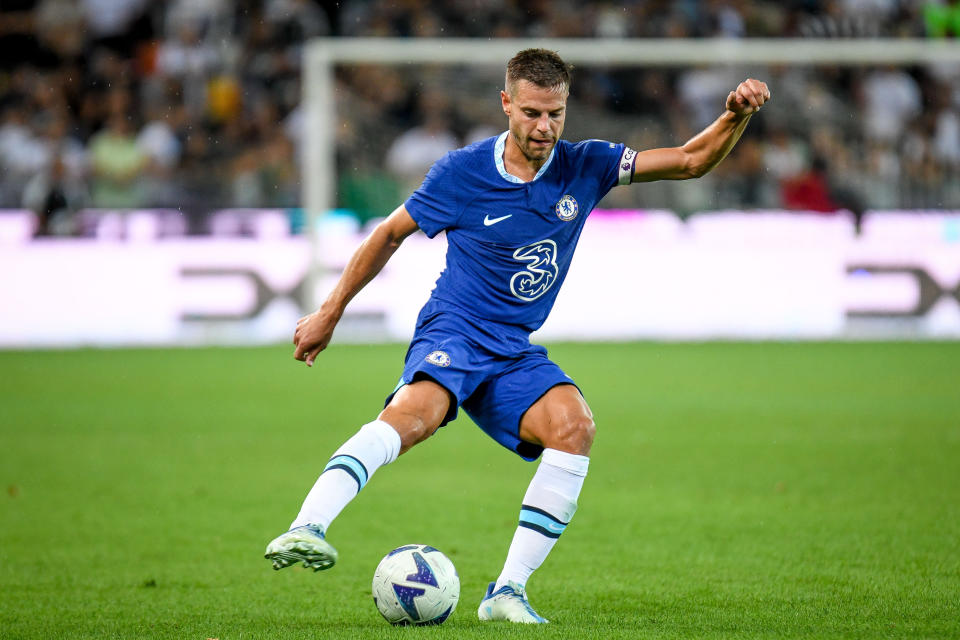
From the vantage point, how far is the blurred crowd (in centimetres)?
1630

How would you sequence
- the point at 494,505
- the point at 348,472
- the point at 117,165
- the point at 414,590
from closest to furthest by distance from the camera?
the point at 348,472, the point at 414,590, the point at 494,505, the point at 117,165

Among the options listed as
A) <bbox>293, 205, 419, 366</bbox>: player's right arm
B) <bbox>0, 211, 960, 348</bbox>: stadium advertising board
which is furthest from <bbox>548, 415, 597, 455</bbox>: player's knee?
<bbox>0, 211, 960, 348</bbox>: stadium advertising board

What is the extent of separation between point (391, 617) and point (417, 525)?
218 cm

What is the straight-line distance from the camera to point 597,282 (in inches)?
627

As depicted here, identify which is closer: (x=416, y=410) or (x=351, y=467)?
(x=351, y=467)

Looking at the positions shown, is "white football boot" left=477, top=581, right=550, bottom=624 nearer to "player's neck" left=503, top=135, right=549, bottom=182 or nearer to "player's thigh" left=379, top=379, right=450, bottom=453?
"player's thigh" left=379, top=379, right=450, bottom=453

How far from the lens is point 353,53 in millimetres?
16469

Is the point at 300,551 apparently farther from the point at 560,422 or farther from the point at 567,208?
the point at 567,208

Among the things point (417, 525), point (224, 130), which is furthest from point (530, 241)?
point (224, 130)

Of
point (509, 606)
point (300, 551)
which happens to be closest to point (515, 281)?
point (509, 606)

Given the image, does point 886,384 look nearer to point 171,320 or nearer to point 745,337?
point 745,337

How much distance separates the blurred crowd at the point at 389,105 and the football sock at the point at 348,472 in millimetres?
11426

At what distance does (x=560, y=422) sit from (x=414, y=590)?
0.79 metres

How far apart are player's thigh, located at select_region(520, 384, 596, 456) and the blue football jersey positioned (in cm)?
36
